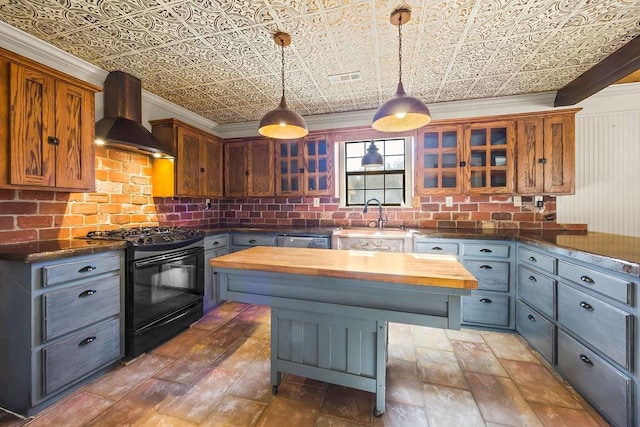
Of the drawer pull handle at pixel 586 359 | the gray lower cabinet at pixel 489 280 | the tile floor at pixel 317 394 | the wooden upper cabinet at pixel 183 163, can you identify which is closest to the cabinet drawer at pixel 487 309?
the gray lower cabinet at pixel 489 280

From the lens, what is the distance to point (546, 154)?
9.34 feet

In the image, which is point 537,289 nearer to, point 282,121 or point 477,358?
point 477,358

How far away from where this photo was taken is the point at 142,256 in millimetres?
2152

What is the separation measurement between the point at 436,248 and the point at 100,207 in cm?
345

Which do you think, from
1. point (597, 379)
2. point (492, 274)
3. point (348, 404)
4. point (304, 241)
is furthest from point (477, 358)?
point (304, 241)

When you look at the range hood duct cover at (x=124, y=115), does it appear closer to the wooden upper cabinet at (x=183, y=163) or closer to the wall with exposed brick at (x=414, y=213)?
the wooden upper cabinet at (x=183, y=163)

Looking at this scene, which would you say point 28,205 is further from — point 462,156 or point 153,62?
point 462,156

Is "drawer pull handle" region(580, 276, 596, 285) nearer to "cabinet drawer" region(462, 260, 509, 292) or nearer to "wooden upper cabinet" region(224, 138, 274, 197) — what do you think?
"cabinet drawer" region(462, 260, 509, 292)

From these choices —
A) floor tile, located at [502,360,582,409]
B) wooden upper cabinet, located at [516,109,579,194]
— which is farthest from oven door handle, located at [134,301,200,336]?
wooden upper cabinet, located at [516,109,579,194]

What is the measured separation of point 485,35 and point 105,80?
11.2ft

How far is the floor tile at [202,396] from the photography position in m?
1.58

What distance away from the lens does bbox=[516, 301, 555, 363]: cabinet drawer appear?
201 cm

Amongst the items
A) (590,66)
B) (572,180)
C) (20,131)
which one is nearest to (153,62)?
(20,131)

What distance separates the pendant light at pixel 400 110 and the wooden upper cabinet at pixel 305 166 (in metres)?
1.75
